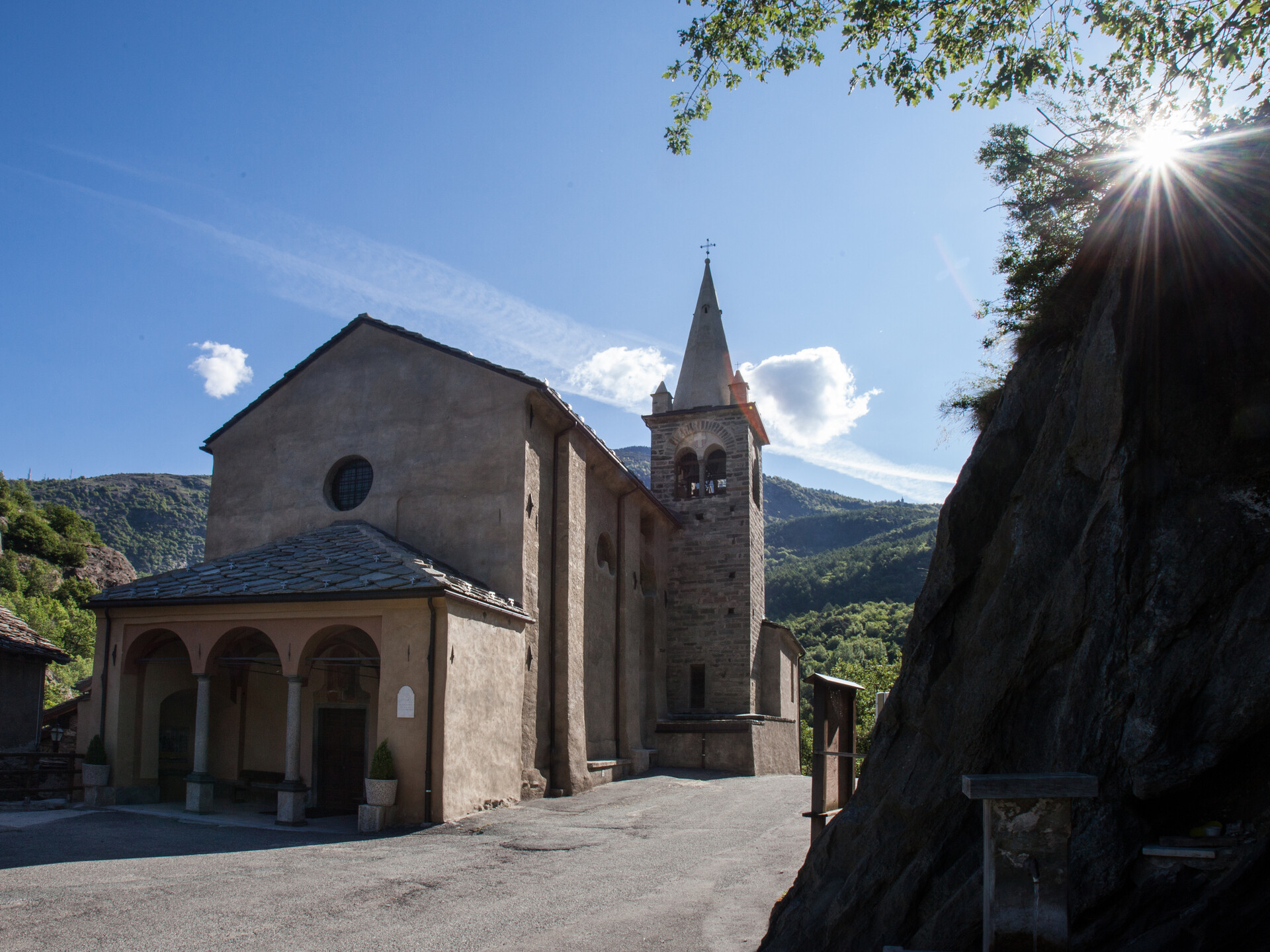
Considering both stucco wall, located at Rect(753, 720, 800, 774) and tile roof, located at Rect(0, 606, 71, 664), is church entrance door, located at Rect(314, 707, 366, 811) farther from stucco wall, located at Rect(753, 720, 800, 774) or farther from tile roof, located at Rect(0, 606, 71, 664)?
stucco wall, located at Rect(753, 720, 800, 774)

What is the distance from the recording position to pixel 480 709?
14.1 metres

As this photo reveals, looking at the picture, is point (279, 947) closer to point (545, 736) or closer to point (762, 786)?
point (545, 736)

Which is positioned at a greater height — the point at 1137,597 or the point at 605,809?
the point at 1137,597

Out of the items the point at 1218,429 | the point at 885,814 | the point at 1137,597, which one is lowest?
the point at 885,814

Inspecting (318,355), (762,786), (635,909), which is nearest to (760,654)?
(762,786)

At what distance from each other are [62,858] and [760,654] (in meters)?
21.0

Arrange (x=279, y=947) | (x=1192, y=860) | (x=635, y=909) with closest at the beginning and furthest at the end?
(x=1192, y=860)
(x=279, y=947)
(x=635, y=909)

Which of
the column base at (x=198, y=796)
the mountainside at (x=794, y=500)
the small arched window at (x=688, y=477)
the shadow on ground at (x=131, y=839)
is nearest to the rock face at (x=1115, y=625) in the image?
the shadow on ground at (x=131, y=839)

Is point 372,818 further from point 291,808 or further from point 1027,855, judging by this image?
point 1027,855

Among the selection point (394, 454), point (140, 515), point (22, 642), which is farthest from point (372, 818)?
point (140, 515)

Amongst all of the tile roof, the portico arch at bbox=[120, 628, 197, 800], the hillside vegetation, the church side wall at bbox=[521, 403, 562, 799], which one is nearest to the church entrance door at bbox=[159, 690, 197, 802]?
the portico arch at bbox=[120, 628, 197, 800]

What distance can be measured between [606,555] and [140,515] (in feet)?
269

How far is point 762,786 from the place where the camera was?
20.2m

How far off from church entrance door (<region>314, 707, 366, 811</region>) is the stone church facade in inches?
1.4
